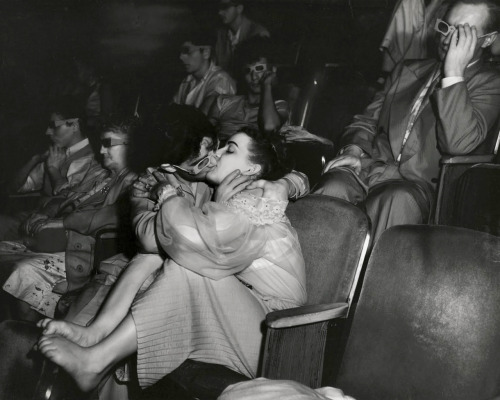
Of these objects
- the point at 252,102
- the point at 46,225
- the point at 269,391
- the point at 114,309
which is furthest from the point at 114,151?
the point at 269,391

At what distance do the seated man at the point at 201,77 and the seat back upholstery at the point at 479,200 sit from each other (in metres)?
1.14

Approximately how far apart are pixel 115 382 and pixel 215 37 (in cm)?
151

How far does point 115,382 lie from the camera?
6.38 ft

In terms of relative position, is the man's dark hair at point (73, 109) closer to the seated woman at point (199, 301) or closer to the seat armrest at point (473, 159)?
the seated woman at point (199, 301)

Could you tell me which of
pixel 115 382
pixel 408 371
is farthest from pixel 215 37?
pixel 408 371

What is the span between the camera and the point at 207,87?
2.69 meters

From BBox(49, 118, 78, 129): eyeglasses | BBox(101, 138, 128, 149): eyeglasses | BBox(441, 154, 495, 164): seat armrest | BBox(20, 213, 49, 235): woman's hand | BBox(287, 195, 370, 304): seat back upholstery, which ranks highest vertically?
BBox(49, 118, 78, 129): eyeglasses

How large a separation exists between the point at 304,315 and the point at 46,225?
60.6 inches

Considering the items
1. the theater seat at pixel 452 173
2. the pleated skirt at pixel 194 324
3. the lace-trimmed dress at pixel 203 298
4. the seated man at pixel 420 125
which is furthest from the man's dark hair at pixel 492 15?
the pleated skirt at pixel 194 324

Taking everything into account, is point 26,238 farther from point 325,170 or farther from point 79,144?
point 325,170

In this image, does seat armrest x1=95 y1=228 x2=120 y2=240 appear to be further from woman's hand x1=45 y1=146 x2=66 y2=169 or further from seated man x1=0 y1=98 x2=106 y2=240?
woman's hand x1=45 y1=146 x2=66 y2=169

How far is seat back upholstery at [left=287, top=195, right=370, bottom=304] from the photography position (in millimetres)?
1759

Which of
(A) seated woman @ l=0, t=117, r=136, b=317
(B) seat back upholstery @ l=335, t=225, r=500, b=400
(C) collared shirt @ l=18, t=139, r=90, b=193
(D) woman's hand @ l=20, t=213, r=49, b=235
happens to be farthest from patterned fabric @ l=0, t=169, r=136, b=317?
(B) seat back upholstery @ l=335, t=225, r=500, b=400

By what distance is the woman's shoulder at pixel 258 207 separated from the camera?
1798 mm
